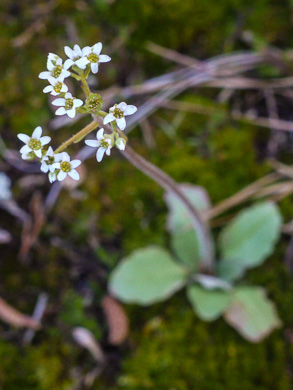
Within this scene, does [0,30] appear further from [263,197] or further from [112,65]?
[263,197]

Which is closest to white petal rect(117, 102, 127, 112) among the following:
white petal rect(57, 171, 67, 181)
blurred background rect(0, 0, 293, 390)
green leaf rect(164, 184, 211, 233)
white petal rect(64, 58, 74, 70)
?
white petal rect(64, 58, 74, 70)

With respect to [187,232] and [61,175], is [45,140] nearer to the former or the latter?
[61,175]

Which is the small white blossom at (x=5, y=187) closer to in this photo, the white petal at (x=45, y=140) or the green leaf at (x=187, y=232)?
the green leaf at (x=187, y=232)

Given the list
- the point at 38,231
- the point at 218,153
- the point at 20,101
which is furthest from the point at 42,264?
the point at 218,153

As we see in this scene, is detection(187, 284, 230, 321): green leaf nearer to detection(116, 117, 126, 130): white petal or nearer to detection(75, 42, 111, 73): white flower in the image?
detection(116, 117, 126, 130): white petal

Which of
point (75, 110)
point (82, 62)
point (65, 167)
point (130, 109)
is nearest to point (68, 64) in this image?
point (82, 62)

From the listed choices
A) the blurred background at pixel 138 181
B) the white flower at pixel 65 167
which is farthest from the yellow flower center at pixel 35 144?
the blurred background at pixel 138 181
